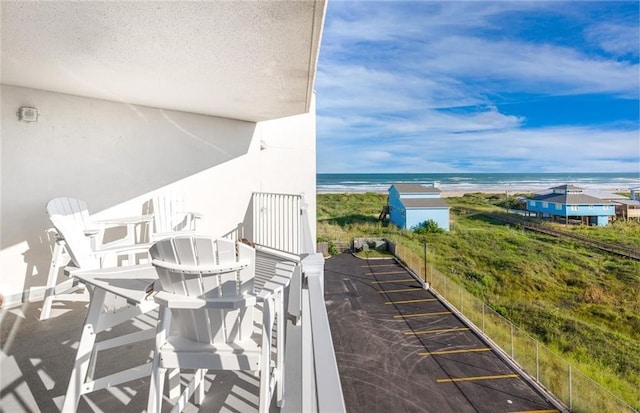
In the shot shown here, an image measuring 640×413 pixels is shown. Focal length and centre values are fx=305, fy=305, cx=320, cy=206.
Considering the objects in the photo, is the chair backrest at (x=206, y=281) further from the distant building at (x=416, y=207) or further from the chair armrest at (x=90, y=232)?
the distant building at (x=416, y=207)

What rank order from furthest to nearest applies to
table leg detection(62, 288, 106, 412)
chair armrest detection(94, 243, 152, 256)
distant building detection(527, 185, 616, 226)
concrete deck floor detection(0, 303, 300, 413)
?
distant building detection(527, 185, 616, 226) → chair armrest detection(94, 243, 152, 256) → concrete deck floor detection(0, 303, 300, 413) → table leg detection(62, 288, 106, 412)

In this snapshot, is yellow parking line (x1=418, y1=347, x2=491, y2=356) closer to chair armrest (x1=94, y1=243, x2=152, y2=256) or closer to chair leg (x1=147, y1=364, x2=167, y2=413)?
chair armrest (x1=94, y1=243, x2=152, y2=256)

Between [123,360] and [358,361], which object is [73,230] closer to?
[123,360]

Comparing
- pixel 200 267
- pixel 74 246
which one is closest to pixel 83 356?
pixel 200 267

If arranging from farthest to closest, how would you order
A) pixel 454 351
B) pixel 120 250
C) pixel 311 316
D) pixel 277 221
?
pixel 454 351 → pixel 277 221 → pixel 120 250 → pixel 311 316

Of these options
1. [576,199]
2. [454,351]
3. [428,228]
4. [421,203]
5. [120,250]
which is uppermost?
[576,199]

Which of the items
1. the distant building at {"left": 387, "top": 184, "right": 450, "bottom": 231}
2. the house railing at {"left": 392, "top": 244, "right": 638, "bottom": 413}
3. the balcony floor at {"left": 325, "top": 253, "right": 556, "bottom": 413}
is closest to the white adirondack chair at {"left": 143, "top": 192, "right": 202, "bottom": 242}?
the balcony floor at {"left": 325, "top": 253, "right": 556, "bottom": 413}

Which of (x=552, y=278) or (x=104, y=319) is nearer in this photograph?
(x=104, y=319)
